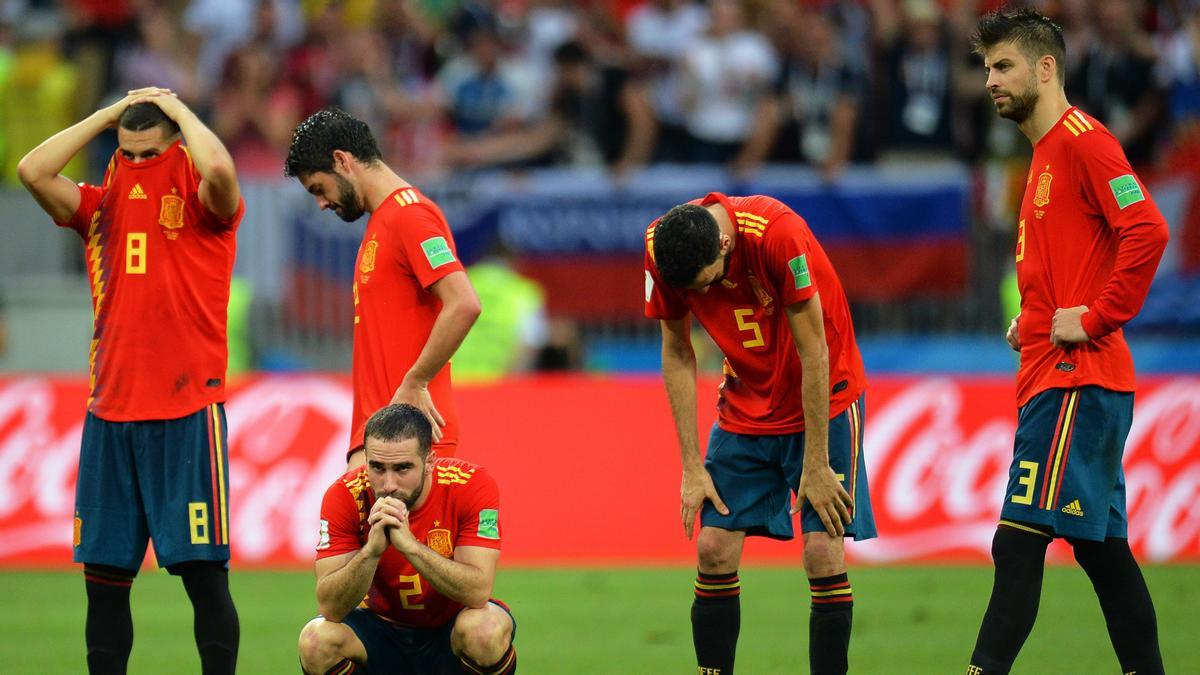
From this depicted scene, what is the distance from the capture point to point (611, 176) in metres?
15.5

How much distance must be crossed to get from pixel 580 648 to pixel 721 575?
243 cm

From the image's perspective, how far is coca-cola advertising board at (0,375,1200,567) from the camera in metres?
12.1

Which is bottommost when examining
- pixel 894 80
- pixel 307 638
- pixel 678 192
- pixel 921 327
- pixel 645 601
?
pixel 645 601

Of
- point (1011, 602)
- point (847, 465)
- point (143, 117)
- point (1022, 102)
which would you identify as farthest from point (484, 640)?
point (1022, 102)

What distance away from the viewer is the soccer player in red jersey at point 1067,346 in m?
6.37

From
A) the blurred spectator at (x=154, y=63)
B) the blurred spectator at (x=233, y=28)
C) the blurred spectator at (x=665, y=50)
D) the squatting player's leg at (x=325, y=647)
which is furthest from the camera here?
the blurred spectator at (x=233, y=28)

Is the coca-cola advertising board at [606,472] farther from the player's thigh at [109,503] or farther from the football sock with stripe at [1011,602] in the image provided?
the football sock with stripe at [1011,602]

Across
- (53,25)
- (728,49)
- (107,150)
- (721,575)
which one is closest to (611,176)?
(728,49)

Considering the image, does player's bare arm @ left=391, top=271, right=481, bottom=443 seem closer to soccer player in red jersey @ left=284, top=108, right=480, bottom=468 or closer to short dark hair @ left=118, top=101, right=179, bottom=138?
soccer player in red jersey @ left=284, top=108, right=480, bottom=468

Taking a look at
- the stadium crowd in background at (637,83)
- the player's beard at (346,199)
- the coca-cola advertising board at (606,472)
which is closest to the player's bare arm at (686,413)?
the player's beard at (346,199)

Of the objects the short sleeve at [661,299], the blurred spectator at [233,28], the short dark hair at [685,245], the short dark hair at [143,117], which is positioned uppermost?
the blurred spectator at [233,28]

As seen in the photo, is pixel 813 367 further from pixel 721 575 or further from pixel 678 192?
pixel 678 192

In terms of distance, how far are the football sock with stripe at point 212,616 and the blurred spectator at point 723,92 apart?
977 centimetres

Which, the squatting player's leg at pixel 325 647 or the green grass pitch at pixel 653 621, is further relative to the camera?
the green grass pitch at pixel 653 621
